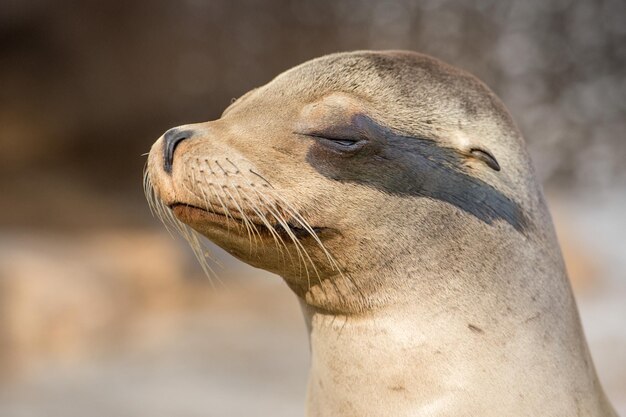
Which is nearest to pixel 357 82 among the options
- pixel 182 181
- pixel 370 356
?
pixel 182 181

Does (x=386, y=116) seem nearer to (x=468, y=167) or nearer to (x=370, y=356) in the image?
(x=468, y=167)

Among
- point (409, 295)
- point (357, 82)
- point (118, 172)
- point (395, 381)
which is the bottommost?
point (395, 381)

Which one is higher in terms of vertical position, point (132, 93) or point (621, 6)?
point (621, 6)

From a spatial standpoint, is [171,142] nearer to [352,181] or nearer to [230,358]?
[352,181]

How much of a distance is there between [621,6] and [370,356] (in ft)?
23.3

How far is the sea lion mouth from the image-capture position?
73.4 inches

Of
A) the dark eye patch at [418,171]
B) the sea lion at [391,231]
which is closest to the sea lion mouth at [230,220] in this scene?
the sea lion at [391,231]

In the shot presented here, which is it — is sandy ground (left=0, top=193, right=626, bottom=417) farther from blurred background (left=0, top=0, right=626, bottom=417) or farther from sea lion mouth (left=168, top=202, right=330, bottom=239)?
sea lion mouth (left=168, top=202, right=330, bottom=239)

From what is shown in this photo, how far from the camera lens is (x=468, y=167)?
203 centimetres

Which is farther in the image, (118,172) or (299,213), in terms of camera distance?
(118,172)

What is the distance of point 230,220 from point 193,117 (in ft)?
22.2

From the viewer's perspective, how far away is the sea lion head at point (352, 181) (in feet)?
6.16

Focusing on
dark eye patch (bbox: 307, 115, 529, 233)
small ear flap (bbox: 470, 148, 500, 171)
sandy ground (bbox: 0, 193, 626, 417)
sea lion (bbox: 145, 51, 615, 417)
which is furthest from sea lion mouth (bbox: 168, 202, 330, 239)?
sandy ground (bbox: 0, 193, 626, 417)

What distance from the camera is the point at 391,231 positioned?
194 cm
